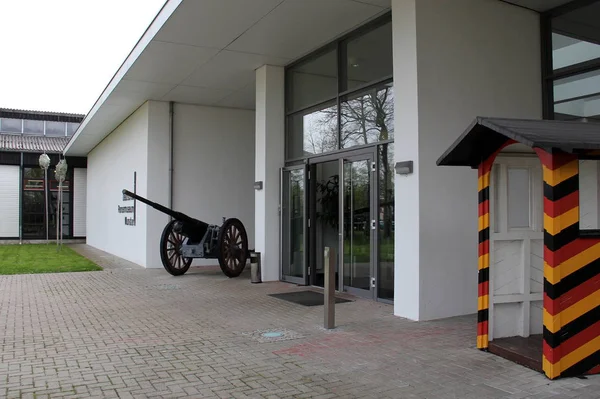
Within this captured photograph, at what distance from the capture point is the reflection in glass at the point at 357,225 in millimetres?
8539

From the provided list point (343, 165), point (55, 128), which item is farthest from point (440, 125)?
point (55, 128)

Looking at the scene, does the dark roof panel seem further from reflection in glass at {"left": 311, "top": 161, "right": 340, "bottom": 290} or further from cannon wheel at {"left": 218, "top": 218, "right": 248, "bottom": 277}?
cannon wheel at {"left": 218, "top": 218, "right": 248, "bottom": 277}

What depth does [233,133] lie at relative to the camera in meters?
14.7

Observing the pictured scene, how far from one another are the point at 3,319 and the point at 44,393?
3.62 meters

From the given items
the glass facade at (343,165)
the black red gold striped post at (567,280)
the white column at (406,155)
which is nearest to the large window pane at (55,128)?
the glass facade at (343,165)

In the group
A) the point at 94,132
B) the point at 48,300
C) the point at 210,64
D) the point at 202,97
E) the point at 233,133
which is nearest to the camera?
the point at 48,300

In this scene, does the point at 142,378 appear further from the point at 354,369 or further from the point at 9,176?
the point at 9,176

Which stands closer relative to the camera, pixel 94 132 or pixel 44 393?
pixel 44 393

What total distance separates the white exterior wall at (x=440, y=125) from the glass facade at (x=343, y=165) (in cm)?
87

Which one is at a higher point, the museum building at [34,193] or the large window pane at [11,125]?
the large window pane at [11,125]

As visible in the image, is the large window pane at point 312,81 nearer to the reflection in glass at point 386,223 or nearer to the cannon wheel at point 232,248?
the reflection in glass at point 386,223

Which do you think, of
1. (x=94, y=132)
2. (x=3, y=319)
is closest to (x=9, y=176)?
(x=94, y=132)

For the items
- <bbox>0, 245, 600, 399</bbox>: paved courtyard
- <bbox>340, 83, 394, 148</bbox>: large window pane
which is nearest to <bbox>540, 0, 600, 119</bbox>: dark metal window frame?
<bbox>340, 83, 394, 148</bbox>: large window pane

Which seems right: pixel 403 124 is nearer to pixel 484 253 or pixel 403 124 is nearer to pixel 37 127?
pixel 484 253
